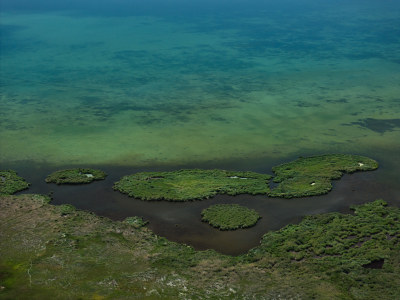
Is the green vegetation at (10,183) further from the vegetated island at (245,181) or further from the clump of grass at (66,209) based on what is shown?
the vegetated island at (245,181)

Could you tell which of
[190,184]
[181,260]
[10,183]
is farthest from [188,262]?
[10,183]

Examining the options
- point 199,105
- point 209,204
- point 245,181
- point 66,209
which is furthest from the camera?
point 199,105

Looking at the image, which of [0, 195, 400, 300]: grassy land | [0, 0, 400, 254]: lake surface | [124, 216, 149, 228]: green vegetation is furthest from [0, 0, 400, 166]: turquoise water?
[0, 195, 400, 300]: grassy land

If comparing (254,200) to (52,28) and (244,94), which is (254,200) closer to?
(244,94)

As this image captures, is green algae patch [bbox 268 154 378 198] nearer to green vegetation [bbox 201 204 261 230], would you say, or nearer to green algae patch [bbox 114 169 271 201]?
green algae patch [bbox 114 169 271 201]

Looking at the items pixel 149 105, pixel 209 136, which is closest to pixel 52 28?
pixel 149 105

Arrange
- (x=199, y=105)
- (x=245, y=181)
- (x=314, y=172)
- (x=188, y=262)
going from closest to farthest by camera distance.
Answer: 1. (x=188, y=262)
2. (x=245, y=181)
3. (x=314, y=172)
4. (x=199, y=105)

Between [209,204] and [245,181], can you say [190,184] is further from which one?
[245,181]
